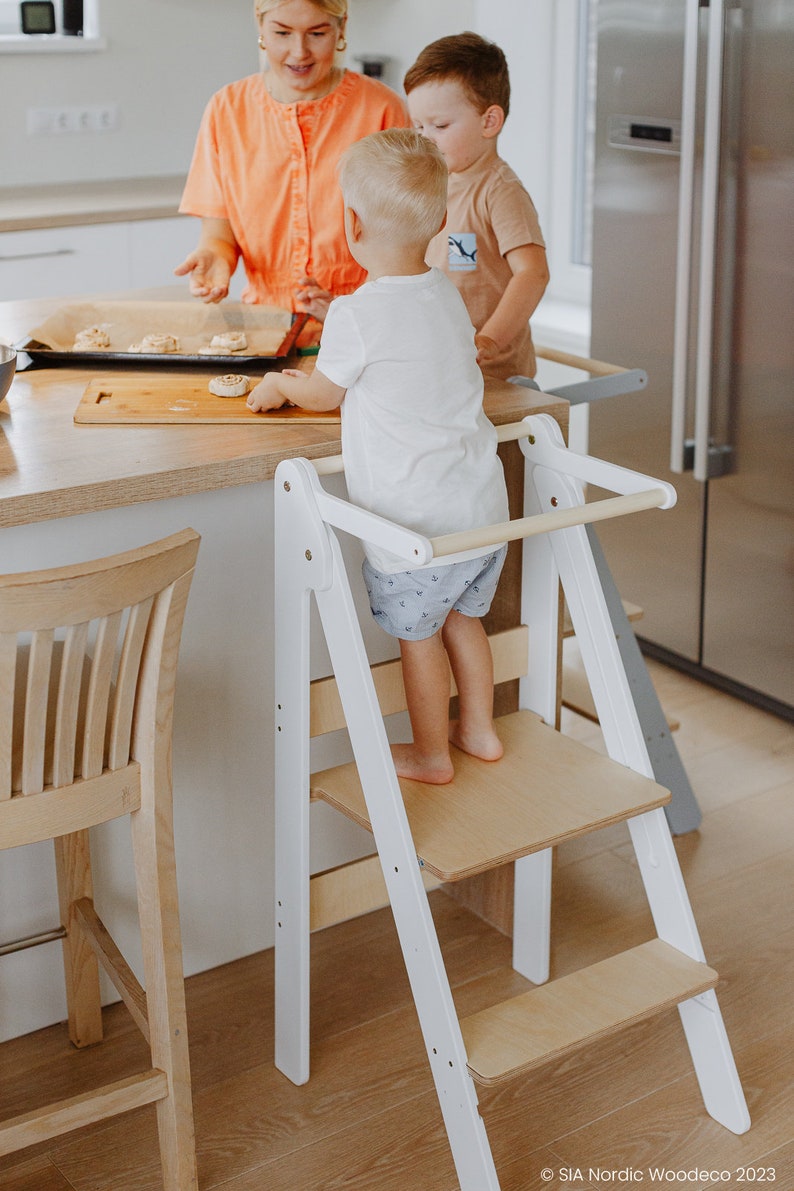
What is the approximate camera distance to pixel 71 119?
163 inches

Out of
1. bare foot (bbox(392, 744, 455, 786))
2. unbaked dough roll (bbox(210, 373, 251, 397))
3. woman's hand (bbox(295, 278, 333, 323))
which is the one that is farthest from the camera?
woman's hand (bbox(295, 278, 333, 323))

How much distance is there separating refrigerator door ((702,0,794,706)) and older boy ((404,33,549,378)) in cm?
70

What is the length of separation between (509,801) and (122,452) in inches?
27.3

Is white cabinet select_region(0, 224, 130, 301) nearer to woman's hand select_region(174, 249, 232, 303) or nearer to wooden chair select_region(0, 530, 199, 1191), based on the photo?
woman's hand select_region(174, 249, 232, 303)

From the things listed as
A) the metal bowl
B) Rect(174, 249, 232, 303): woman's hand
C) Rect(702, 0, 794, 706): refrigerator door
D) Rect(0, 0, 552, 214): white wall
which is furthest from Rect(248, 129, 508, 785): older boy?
Rect(0, 0, 552, 214): white wall

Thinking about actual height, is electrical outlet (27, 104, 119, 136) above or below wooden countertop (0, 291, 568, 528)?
above

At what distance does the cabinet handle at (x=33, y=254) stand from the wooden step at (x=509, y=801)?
2.39 metres

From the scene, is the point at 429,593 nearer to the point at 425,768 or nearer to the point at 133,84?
the point at 425,768

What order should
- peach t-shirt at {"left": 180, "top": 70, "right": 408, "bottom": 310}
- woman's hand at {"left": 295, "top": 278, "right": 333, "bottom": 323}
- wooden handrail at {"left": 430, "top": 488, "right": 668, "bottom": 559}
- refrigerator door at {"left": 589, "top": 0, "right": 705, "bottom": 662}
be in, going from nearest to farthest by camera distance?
wooden handrail at {"left": 430, "top": 488, "right": 668, "bottom": 559}, woman's hand at {"left": 295, "top": 278, "right": 333, "bottom": 323}, peach t-shirt at {"left": 180, "top": 70, "right": 408, "bottom": 310}, refrigerator door at {"left": 589, "top": 0, "right": 705, "bottom": 662}

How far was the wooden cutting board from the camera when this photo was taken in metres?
1.88

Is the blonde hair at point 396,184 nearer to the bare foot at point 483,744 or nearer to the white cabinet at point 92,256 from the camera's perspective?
the bare foot at point 483,744

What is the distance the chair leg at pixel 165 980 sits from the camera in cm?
158

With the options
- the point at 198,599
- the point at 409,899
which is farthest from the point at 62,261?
the point at 409,899

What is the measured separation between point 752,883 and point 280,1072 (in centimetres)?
93
